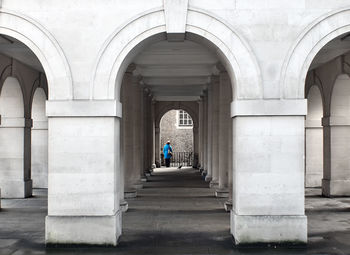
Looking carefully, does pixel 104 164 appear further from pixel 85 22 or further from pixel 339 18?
pixel 339 18

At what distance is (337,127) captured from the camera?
578 inches

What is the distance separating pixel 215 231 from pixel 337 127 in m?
7.22

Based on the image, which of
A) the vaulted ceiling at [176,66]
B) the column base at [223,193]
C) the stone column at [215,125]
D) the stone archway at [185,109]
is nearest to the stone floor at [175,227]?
the column base at [223,193]

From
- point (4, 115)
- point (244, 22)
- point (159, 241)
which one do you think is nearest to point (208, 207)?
point (159, 241)

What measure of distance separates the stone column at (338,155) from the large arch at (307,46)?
6944 millimetres

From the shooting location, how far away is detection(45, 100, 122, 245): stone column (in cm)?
827

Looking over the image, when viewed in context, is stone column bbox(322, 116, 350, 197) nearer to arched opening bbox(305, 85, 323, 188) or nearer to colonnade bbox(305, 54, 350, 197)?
colonnade bbox(305, 54, 350, 197)

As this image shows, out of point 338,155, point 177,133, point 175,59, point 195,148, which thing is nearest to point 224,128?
point 175,59

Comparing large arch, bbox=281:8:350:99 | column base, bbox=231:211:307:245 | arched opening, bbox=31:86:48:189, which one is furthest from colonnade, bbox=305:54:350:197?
arched opening, bbox=31:86:48:189

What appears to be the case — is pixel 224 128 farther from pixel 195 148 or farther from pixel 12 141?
pixel 195 148

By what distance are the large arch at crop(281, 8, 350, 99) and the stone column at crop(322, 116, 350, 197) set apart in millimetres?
6944

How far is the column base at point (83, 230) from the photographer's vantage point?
324 inches

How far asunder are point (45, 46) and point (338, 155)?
34.2 feet

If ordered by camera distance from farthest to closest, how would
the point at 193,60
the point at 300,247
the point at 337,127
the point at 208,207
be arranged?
the point at 337,127 → the point at 193,60 → the point at 208,207 → the point at 300,247
